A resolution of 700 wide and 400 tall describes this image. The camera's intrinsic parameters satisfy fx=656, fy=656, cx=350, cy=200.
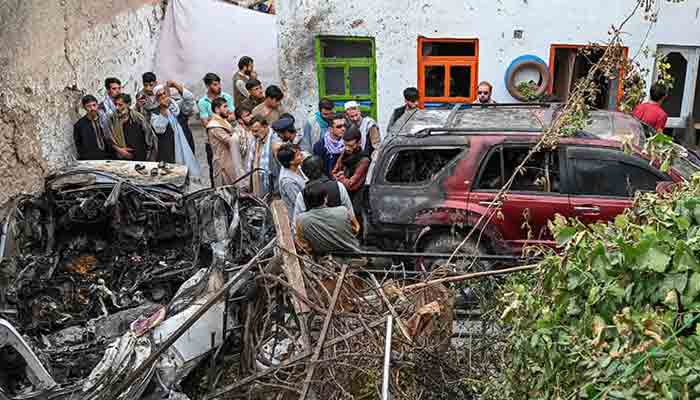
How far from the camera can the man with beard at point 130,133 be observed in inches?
331

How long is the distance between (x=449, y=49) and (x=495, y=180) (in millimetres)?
5162

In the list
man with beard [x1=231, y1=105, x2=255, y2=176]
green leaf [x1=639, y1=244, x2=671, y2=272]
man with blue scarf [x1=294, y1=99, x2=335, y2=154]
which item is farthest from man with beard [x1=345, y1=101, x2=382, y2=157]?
green leaf [x1=639, y1=244, x2=671, y2=272]

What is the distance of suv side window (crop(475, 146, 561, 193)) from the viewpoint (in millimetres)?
6332

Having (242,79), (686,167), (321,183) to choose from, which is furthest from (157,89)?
(686,167)

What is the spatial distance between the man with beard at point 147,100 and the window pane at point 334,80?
10.1 feet

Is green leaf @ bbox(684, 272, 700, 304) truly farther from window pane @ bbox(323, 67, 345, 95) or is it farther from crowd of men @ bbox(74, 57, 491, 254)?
window pane @ bbox(323, 67, 345, 95)

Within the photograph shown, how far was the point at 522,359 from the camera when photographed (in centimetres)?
333

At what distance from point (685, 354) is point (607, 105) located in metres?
9.54

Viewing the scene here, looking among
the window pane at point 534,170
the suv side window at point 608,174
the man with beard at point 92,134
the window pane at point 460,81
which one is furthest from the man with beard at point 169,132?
the suv side window at point 608,174

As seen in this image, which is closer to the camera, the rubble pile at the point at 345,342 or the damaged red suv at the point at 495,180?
the rubble pile at the point at 345,342

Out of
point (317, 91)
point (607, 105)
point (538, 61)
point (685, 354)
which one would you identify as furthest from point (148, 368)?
point (607, 105)

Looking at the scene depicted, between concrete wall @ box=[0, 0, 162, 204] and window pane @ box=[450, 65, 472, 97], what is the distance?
5.44 metres

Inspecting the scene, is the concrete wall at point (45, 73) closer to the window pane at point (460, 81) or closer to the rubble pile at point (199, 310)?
the rubble pile at point (199, 310)

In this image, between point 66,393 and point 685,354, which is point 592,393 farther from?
point 66,393
